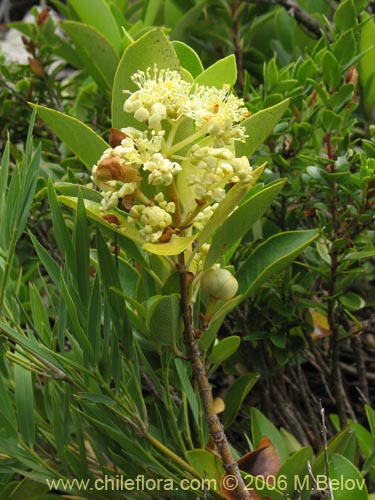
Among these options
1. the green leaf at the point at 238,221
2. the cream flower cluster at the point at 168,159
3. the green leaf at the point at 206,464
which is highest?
the cream flower cluster at the point at 168,159

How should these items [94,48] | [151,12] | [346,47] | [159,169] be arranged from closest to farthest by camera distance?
[159,169], [346,47], [94,48], [151,12]

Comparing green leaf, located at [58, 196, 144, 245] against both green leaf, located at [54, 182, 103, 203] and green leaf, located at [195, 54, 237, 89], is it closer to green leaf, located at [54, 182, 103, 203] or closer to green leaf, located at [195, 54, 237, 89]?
green leaf, located at [54, 182, 103, 203]

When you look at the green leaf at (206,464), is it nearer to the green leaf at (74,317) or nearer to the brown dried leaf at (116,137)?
the green leaf at (74,317)

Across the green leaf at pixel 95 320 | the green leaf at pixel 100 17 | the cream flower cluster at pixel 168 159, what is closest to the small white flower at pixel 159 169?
the cream flower cluster at pixel 168 159

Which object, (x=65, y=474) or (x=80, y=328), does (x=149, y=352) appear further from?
(x=80, y=328)

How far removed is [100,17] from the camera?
4.79 feet

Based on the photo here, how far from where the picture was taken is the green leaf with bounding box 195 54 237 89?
3.06ft

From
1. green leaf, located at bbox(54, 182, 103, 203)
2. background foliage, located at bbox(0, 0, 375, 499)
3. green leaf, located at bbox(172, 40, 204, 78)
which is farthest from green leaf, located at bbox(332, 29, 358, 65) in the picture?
green leaf, located at bbox(54, 182, 103, 203)

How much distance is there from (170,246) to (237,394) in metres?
0.44

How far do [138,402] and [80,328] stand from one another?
15 cm

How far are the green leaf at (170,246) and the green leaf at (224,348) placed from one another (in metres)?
0.20

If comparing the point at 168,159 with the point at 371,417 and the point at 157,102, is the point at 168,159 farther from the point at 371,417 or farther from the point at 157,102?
the point at 371,417

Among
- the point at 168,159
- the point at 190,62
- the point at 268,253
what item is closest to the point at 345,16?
the point at 190,62

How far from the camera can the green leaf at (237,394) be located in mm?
1157
